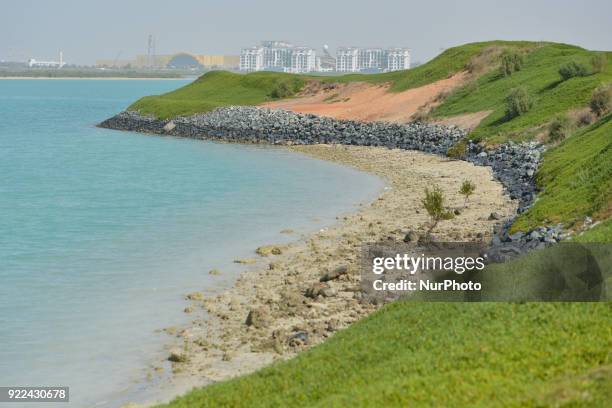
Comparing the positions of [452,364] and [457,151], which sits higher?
[452,364]

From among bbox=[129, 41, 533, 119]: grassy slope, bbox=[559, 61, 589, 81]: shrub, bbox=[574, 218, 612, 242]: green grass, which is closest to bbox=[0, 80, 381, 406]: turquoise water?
bbox=[574, 218, 612, 242]: green grass

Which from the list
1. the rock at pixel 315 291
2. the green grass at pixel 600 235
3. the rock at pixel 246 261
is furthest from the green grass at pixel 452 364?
the rock at pixel 246 261

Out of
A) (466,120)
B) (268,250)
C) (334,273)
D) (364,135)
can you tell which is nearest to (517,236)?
(334,273)

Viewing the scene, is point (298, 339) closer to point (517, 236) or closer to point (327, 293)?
point (327, 293)

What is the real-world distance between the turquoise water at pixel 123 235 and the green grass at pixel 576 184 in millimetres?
8621

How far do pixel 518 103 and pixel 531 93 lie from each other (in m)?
5.21

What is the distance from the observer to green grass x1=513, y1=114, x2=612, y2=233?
2514cm

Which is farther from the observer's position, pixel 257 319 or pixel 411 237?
pixel 411 237

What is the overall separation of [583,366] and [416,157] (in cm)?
4440

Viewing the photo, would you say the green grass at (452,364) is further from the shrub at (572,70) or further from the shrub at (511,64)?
the shrub at (511,64)

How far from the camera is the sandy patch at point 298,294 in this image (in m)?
18.6

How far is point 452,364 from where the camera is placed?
12648mm

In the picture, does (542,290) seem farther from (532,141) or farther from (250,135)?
(250,135)

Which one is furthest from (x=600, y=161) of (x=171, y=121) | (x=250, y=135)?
(x=171, y=121)
